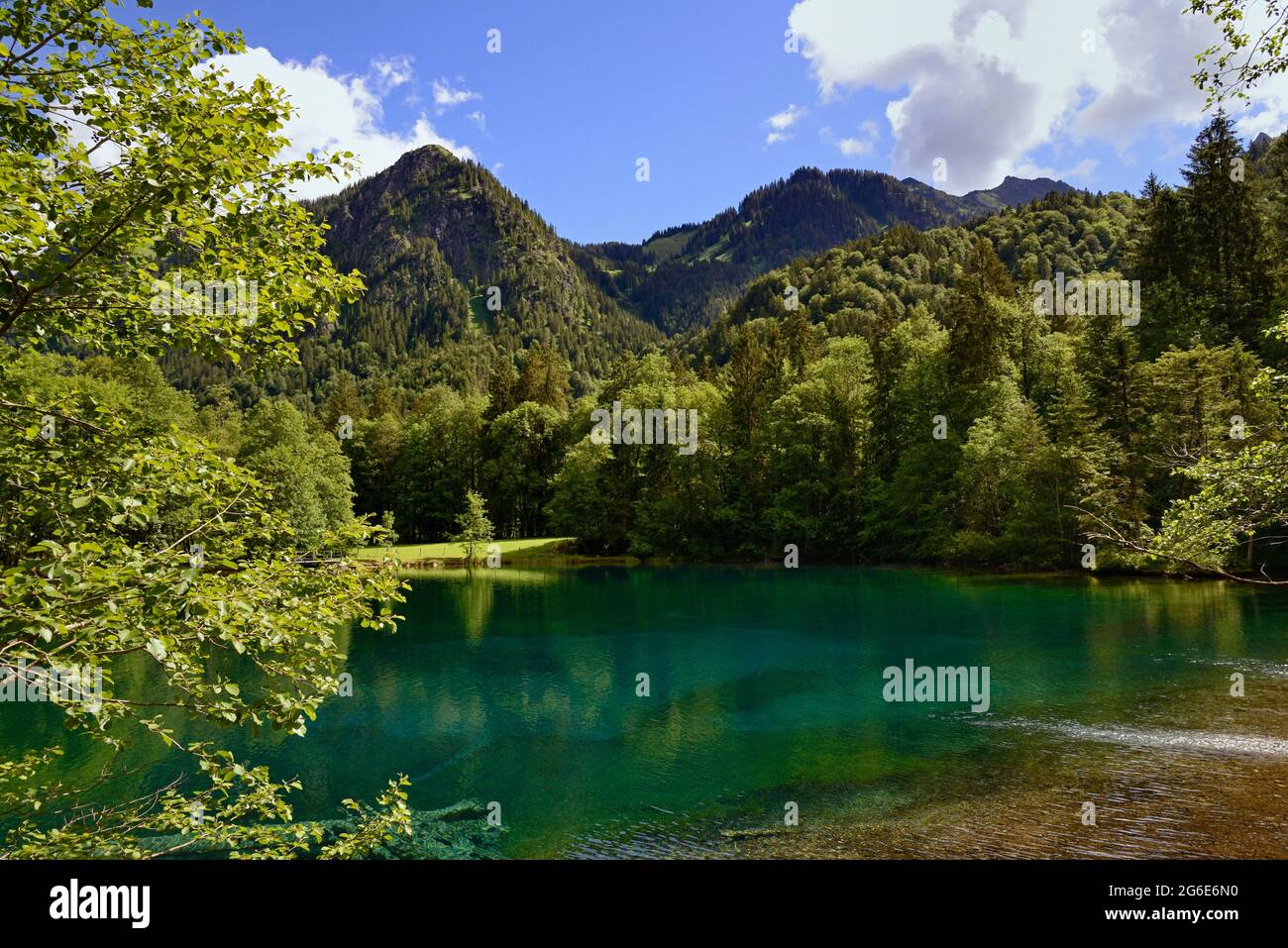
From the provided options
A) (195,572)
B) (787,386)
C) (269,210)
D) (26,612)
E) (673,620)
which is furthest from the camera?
(787,386)

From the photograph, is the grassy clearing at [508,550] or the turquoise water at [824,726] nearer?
the turquoise water at [824,726]

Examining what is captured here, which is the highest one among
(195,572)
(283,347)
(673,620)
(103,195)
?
(103,195)

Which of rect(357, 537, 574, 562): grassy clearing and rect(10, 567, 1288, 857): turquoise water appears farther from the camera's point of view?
rect(357, 537, 574, 562): grassy clearing

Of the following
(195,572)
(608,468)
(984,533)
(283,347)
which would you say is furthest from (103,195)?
(608,468)

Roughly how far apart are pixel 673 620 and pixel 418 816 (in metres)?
23.8

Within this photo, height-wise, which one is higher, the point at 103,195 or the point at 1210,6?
the point at 1210,6

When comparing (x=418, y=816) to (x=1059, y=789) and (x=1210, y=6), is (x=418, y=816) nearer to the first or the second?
(x=1059, y=789)

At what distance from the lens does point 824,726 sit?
19.8 meters

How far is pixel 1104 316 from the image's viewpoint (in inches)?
1892

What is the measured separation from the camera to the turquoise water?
13845mm

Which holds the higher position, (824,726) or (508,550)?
(508,550)

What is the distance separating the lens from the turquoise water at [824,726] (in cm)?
1384

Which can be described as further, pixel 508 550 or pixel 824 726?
pixel 508 550
